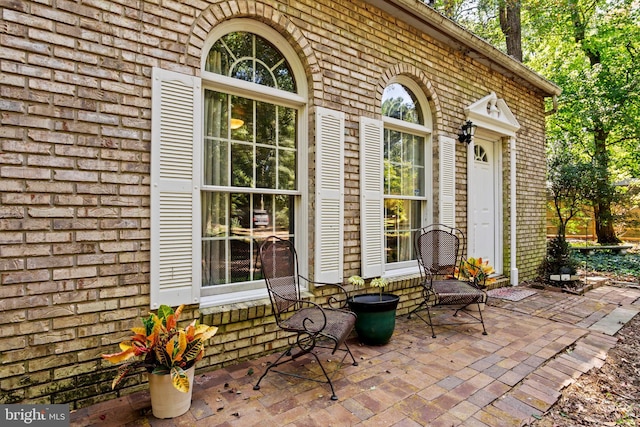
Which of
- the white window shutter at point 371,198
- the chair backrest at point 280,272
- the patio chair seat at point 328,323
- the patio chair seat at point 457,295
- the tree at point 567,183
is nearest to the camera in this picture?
the patio chair seat at point 328,323

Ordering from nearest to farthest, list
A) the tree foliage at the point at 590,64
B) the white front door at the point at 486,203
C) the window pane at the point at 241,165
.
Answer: the window pane at the point at 241,165
the white front door at the point at 486,203
the tree foliage at the point at 590,64

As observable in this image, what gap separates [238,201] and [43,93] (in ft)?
4.66

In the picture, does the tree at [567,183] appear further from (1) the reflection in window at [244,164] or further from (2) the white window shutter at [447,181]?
(1) the reflection in window at [244,164]

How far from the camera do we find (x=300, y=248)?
3.24 m

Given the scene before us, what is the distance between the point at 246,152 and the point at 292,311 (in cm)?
143

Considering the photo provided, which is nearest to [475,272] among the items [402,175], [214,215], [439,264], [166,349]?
[439,264]

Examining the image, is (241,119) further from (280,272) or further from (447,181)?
(447,181)

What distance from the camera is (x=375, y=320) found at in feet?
9.93

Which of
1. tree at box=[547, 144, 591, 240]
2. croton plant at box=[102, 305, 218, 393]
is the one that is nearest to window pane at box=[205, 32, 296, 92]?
croton plant at box=[102, 305, 218, 393]

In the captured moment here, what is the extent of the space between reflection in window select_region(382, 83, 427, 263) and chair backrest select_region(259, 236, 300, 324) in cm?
154

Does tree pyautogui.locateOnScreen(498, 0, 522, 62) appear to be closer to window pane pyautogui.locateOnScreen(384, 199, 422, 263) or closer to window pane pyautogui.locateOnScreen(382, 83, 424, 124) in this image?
window pane pyautogui.locateOnScreen(382, 83, 424, 124)

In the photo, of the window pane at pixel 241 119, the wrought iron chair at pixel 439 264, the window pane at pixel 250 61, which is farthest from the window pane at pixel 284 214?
the wrought iron chair at pixel 439 264

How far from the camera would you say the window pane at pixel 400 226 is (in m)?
4.07

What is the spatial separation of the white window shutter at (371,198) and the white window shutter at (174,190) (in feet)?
5.45
